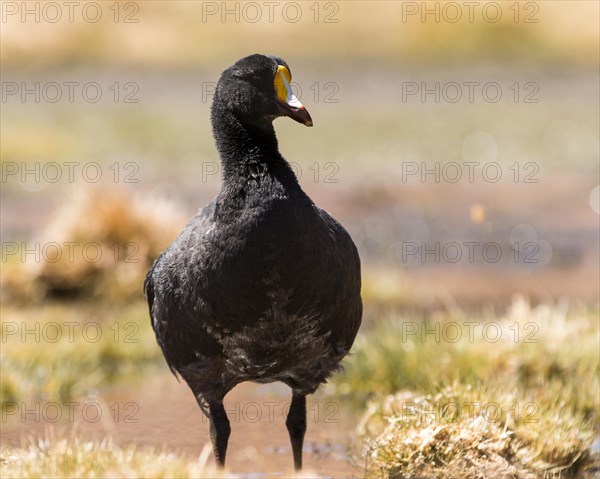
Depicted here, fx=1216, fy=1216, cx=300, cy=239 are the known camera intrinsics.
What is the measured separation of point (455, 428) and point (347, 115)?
28.9m

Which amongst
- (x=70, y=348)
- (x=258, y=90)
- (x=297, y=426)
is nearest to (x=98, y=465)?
(x=297, y=426)

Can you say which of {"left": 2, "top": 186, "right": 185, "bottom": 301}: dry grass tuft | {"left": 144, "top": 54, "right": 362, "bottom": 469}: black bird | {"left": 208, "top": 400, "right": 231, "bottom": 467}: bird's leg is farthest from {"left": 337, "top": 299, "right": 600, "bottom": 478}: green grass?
{"left": 2, "top": 186, "right": 185, "bottom": 301}: dry grass tuft

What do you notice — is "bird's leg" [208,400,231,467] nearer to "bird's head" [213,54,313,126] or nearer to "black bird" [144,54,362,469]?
"black bird" [144,54,362,469]

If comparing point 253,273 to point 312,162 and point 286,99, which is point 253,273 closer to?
point 286,99

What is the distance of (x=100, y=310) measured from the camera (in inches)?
499

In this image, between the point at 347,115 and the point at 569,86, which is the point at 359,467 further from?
the point at 569,86

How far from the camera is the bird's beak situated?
22.4 feet

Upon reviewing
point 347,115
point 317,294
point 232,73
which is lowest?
point 347,115

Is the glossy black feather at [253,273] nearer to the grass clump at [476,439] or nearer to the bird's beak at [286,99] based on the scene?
the bird's beak at [286,99]

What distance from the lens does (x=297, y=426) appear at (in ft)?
25.6

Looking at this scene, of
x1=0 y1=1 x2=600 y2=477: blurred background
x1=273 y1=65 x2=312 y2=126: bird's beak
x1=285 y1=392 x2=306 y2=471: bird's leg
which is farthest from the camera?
x1=0 y1=1 x2=600 y2=477: blurred background

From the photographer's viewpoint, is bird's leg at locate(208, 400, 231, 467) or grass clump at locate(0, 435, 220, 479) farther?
bird's leg at locate(208, 400, 231, 467)

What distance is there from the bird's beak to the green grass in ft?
6.70

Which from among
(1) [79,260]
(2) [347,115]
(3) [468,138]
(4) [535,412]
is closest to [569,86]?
(2) [347,115]
